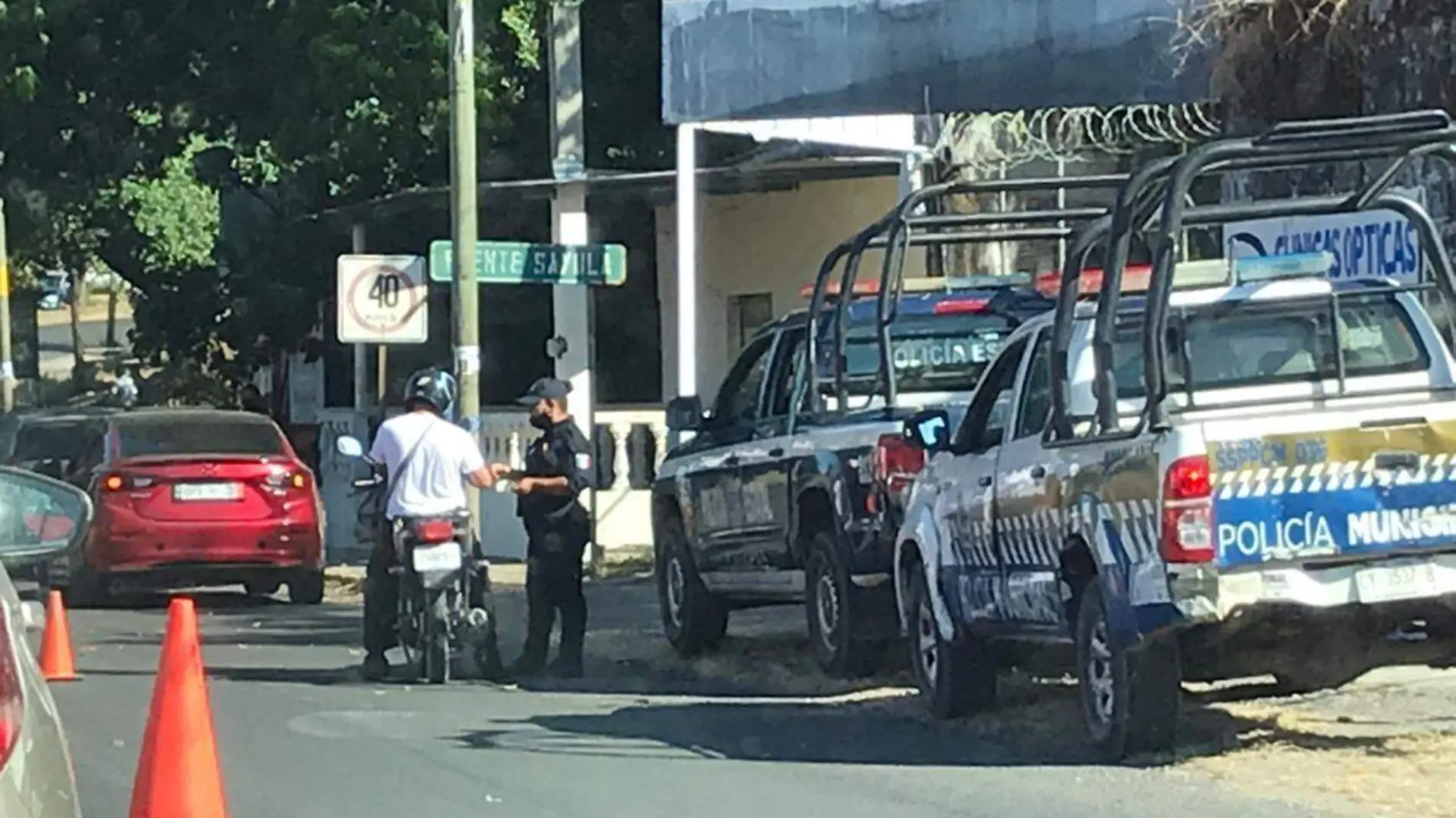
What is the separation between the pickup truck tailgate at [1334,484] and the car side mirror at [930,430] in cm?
259

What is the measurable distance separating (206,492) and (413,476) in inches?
246

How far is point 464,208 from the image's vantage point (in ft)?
61.9

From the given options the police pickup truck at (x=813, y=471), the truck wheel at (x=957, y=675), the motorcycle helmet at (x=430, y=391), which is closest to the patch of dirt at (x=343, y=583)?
the police pickup truck at (x=813, y=471)

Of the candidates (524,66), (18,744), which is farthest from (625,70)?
(18,744)

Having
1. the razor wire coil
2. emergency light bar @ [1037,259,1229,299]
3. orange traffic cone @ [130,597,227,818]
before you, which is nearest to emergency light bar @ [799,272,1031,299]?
emergency light bar @ [1037,259,1229,299]

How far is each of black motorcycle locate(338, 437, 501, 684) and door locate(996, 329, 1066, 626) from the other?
3.70m

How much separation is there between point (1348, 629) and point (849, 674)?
3.98 meters

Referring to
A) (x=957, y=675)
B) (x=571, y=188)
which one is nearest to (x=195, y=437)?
(x=571, y=188)

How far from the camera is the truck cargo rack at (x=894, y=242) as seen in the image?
13062 millimetres

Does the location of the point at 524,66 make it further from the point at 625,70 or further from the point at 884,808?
the point at 884,808

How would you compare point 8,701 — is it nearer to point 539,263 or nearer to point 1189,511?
point 1189,511

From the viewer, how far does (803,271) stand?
26.6 metres

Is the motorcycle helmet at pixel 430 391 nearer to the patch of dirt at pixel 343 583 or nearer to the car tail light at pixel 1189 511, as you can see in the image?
the car tail light at pixel 1189 511

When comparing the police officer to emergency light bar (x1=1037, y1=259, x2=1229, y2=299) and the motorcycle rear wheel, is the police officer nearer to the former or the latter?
the motorcycle rear wheel
